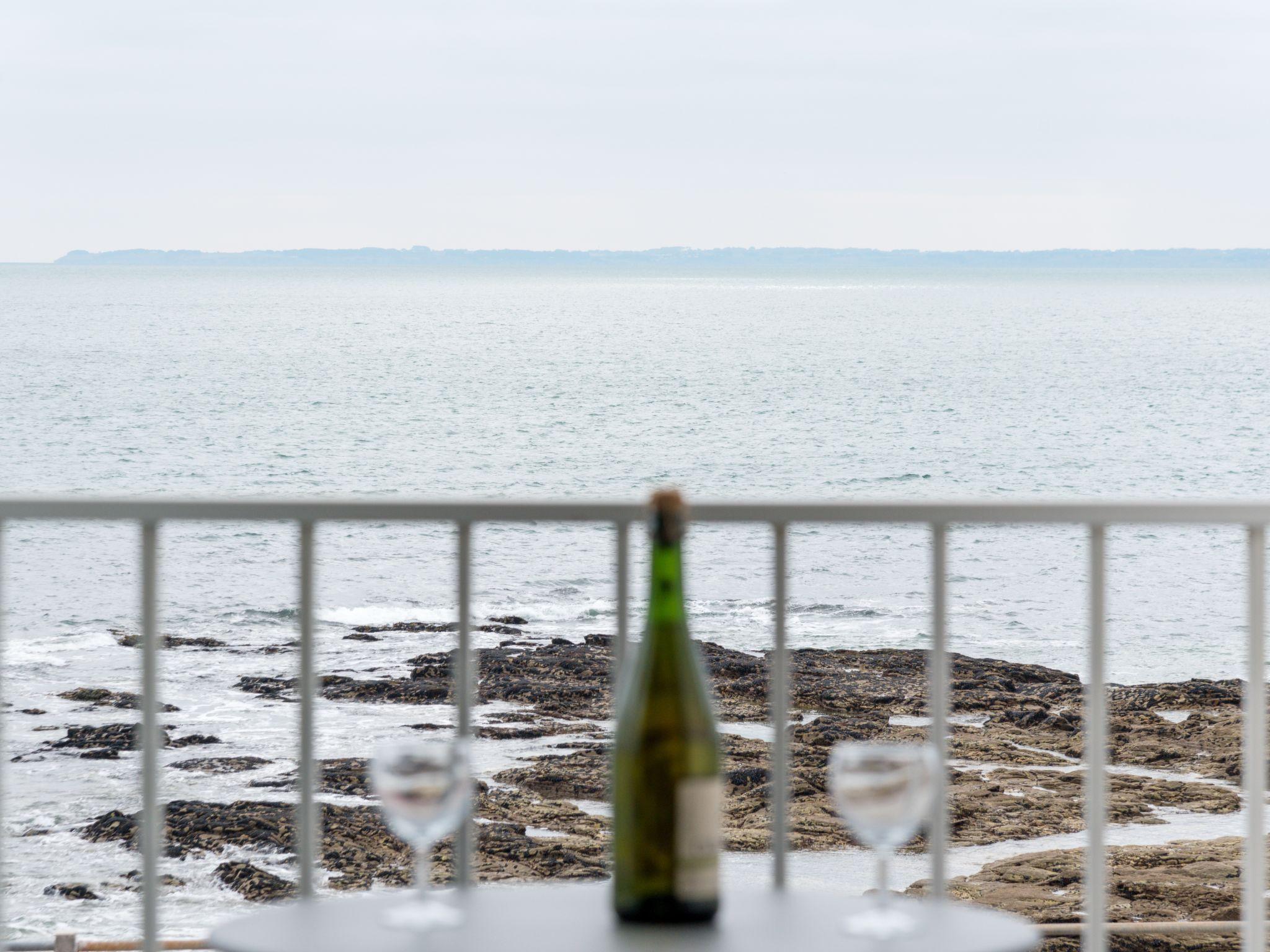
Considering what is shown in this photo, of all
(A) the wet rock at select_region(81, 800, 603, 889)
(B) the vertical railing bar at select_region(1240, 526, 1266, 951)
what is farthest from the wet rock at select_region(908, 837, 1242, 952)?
(B) the vertical railing bar at select_region(1240, 526, 1266, 951)

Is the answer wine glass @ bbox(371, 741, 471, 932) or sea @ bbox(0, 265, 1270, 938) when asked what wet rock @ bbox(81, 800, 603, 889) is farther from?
wine glass @ bbox(371, 741, 471, 932)

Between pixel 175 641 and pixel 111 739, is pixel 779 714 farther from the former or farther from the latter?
pixel 175 641

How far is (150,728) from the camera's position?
61.2 inches

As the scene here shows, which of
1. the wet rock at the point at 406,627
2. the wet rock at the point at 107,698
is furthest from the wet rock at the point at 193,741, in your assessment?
→ the wet rock at the point at 406,627

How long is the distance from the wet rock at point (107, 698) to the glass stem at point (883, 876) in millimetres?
13823

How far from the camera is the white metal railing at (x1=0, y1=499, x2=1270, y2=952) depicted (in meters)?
1.51

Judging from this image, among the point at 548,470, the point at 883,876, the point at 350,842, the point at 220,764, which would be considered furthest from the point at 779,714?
the point at 548,470

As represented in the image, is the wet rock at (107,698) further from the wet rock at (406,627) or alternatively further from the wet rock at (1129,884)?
the wet rock at (1129,884)

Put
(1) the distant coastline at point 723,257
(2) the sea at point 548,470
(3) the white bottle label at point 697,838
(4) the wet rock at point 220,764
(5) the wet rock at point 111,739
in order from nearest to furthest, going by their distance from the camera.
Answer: (3) the white bottle label at point 697,838, (4) the wet rock at point 220,764, (5) the wet rock at point 111,739, (2) the sea at point 548,470, (1) the distant coastline at point 723,257

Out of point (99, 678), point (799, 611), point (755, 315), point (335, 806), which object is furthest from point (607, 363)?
point (335, 806)

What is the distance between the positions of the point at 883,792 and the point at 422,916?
38cm

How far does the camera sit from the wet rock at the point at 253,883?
959 cm

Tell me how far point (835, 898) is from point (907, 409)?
38.6 m

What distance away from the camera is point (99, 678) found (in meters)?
15.6
